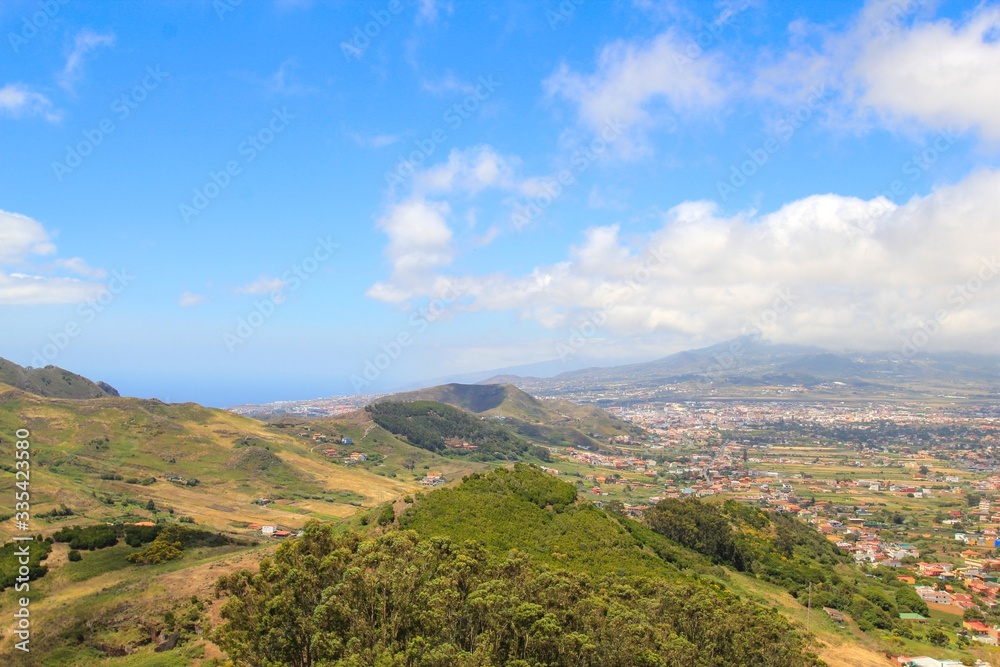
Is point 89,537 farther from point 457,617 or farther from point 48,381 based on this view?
point 48,381

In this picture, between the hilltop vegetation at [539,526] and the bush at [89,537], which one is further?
the bush at [89,537]

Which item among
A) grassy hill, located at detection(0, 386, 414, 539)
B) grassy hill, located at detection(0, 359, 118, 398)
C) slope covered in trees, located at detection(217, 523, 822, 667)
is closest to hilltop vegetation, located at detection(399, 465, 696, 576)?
slope covered in trees, located at detection(217, 523, 822, 667)

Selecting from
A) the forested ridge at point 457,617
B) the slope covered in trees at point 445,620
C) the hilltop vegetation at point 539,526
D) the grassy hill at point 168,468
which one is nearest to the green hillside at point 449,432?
the grassy hill at point 168,468

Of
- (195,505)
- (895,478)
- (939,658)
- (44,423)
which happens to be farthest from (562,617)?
(895,478)

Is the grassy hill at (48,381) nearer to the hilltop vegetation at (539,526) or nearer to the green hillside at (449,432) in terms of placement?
the green hillside at (449,432)

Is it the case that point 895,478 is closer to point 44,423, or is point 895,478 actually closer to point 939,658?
point 939,658

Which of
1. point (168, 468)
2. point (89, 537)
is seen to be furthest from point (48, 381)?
point (89, 537)
